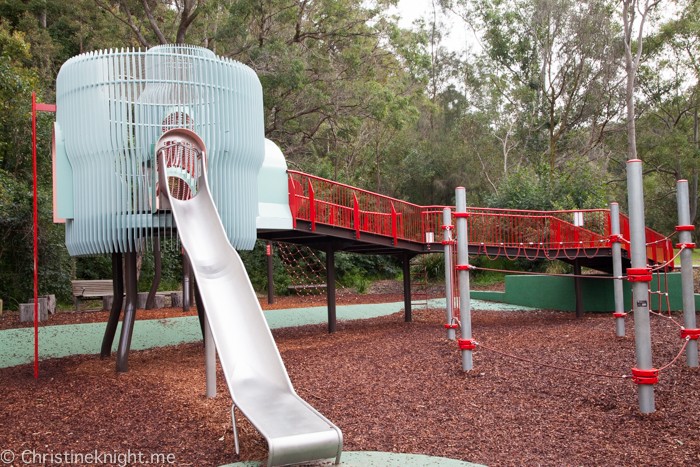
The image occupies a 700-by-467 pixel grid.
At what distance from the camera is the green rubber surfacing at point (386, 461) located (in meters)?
4.50

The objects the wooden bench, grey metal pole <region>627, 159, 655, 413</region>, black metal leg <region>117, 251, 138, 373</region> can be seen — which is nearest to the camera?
grey metal pole <region>627, 159, 655, 413</region>

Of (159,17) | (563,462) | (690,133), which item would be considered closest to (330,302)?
(563,462)

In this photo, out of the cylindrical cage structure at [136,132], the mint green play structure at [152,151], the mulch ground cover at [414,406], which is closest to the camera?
the mulch ground cover at [414,406]

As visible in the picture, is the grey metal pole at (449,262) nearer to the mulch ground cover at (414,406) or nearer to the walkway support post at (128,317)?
the mulch ground cover at (414,406)

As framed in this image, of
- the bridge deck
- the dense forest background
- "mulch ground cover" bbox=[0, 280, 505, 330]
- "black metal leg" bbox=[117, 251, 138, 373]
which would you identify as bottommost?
"mulch ground cover" bbox=[0, 280, 505, 330]

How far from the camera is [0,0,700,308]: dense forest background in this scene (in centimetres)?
1820

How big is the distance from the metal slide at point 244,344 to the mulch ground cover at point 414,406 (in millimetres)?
431

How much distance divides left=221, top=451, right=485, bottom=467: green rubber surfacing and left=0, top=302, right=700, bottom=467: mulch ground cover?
6.0 inches

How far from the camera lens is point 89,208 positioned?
27.4 feet

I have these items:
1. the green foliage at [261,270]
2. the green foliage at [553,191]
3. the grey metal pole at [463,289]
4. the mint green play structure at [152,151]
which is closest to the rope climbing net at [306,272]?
the green foliage at [261,270]

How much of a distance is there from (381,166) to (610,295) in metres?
22.0

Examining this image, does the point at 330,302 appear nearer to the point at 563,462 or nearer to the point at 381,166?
the point at 563,462

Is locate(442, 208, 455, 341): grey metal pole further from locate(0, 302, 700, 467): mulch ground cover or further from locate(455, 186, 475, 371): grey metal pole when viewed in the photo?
locate(455, 186, 475, 371): grey metal pole

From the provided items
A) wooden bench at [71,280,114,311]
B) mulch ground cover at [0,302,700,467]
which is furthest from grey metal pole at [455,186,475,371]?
wooden bench at [71,280,114,311]
